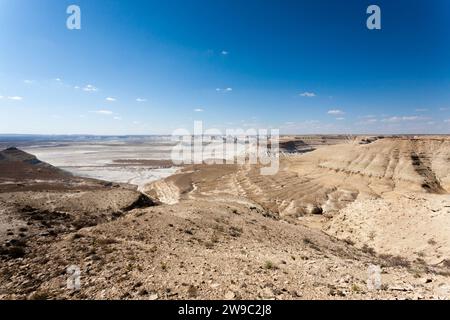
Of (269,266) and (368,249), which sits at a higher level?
(269,266)

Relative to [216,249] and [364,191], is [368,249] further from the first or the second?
[364,191]

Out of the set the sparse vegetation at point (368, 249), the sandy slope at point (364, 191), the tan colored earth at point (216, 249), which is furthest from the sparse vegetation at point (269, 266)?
the sparse vegetation at point (368, 249)

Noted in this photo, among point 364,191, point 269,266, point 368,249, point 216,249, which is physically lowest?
point 368,249

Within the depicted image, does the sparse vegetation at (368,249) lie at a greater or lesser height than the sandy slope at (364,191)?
lesser

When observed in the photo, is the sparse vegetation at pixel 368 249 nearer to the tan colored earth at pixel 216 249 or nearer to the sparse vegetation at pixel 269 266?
the tan colored earth at pixel 216 249

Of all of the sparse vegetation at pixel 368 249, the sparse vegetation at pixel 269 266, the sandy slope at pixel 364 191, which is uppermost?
the sparse vegetation at pixel 269 266

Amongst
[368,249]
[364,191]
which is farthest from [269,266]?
[364,191]

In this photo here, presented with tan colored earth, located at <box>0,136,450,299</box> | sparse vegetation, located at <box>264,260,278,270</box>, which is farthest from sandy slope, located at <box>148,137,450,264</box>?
sparse vegetation, located at <box>264,260,278,270</box>

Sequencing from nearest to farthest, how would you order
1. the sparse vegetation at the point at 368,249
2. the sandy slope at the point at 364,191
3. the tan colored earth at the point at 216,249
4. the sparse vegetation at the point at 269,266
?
the tan colored earth at the point at 216,249, the sparse vegetation at the point at 269,266, the sparse vegetation at the point at 368,249, the sandy slope at the point at 364,191

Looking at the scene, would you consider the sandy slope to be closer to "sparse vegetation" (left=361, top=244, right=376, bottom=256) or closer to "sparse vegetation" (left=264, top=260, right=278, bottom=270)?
"sparse vegetation" (left=361, top=244, right=376, bottom=256)

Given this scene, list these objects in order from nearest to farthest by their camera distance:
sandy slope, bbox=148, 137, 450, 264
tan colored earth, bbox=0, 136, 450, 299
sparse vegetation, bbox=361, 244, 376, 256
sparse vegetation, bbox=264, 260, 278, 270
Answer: tan colored earth, bbox=0, 136, 450, 299, sparse vegetation, bbox=264, 260, 278, 270, sparse vegetation, bbox=361, 244, 376, 256, sandy slope, bbox=148, 137, 450, 264

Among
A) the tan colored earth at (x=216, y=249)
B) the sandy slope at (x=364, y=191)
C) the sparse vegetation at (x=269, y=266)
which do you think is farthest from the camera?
the sandy slope at (x=364, y=191)
